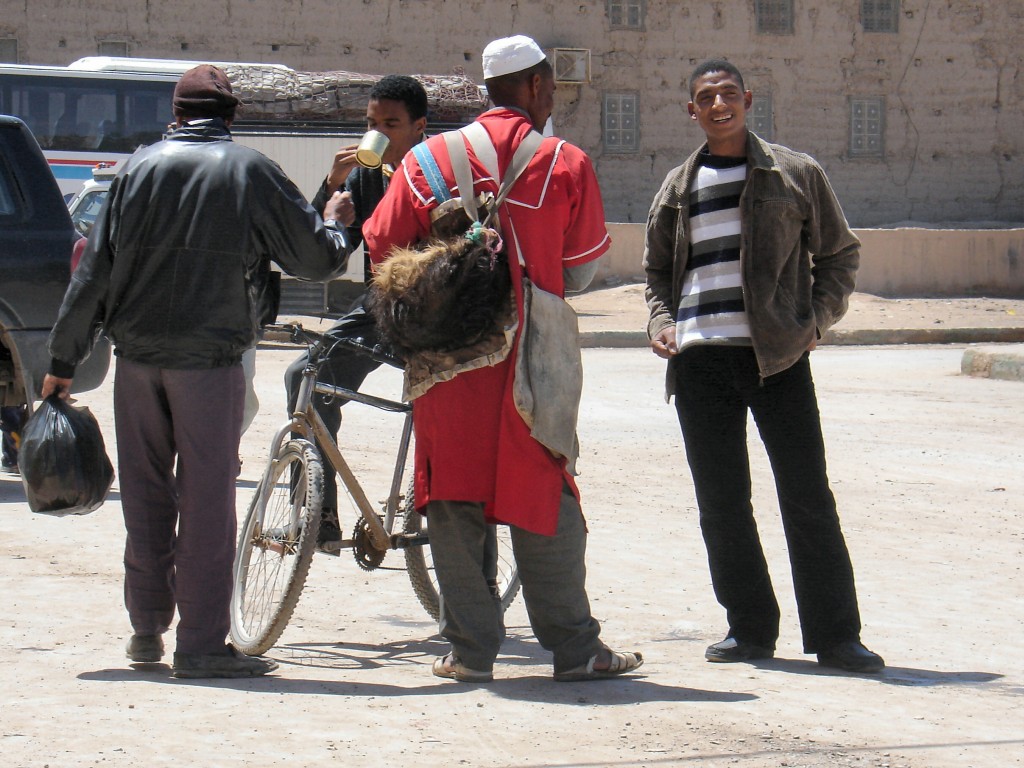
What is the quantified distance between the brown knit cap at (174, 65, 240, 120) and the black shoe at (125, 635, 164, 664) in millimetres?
1545

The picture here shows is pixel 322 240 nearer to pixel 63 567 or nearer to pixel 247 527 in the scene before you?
pixel 247 527

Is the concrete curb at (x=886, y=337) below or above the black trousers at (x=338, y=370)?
below

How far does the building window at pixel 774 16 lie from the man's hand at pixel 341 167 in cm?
3217

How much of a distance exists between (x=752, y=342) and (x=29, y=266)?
493cm

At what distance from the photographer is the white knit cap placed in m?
4.39

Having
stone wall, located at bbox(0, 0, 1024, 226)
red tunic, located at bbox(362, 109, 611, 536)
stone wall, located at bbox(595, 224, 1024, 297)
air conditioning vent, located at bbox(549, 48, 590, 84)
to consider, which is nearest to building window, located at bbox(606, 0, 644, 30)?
stone wall, located at bbox(0, 0, 1024, 226)

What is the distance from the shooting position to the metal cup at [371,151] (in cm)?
482

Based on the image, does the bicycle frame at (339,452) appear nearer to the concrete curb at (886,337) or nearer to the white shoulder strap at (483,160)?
the white shoulder strap at (483,160)

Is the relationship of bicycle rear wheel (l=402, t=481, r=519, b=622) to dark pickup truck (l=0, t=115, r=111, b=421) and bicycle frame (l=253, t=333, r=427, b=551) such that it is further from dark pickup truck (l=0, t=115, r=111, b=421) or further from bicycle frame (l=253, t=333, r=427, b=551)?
dark pickup truck (l=0, t=115, r=111, b=421)

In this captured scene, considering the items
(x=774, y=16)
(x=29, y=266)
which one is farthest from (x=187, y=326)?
(x=774, y=16)

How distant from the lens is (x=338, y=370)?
5.24m

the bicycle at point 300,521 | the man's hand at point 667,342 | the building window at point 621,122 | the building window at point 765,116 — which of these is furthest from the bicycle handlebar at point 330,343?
the building window at point 765,116

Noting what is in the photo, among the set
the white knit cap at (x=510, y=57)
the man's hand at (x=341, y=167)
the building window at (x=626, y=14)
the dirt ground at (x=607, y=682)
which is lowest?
the dirt ground at (x=607, y=682)

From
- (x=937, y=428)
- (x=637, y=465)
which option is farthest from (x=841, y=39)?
(x=637, y=465)
